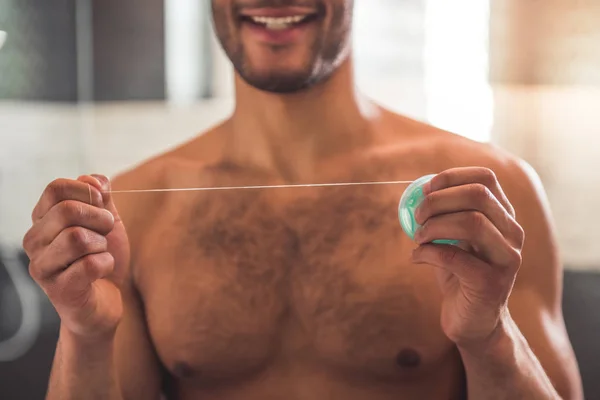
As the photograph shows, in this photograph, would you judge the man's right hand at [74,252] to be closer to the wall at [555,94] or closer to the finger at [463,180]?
the finger at [463,180]

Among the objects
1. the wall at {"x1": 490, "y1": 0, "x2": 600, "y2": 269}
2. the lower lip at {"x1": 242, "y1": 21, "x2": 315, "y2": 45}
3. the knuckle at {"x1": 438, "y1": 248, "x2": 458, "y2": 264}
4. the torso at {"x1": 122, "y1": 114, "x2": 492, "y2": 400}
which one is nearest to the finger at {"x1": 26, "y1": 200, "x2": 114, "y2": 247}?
the torso at {"x1": 122, "y1": 114, "x2": 492, "y2": 400}

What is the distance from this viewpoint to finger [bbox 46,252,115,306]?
0.80m

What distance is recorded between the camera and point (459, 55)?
0.82 meters

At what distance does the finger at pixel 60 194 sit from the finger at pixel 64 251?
46 mm

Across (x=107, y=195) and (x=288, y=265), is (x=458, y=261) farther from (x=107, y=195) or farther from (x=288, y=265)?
(x=107, y=195)

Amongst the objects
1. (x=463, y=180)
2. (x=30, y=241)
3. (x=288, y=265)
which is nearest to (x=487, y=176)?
(x=463, y=180)

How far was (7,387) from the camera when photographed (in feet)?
3.32

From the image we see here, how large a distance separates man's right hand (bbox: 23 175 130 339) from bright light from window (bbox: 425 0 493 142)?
45 centimetres

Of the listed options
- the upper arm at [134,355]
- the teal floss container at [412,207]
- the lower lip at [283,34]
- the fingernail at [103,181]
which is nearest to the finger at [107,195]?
the fingernail at [103,181]

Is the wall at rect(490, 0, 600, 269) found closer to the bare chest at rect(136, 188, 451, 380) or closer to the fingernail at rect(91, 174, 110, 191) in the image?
the bare chest at rect(136, 188, 451, 380)

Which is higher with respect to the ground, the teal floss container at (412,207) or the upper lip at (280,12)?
the upper lip at (280,12)

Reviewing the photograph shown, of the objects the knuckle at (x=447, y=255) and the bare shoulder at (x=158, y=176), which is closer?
the knuckle at (x=447, y=255)

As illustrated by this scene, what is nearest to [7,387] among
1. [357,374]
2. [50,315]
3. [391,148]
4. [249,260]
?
[50,315]

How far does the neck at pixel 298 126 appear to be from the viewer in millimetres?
870
